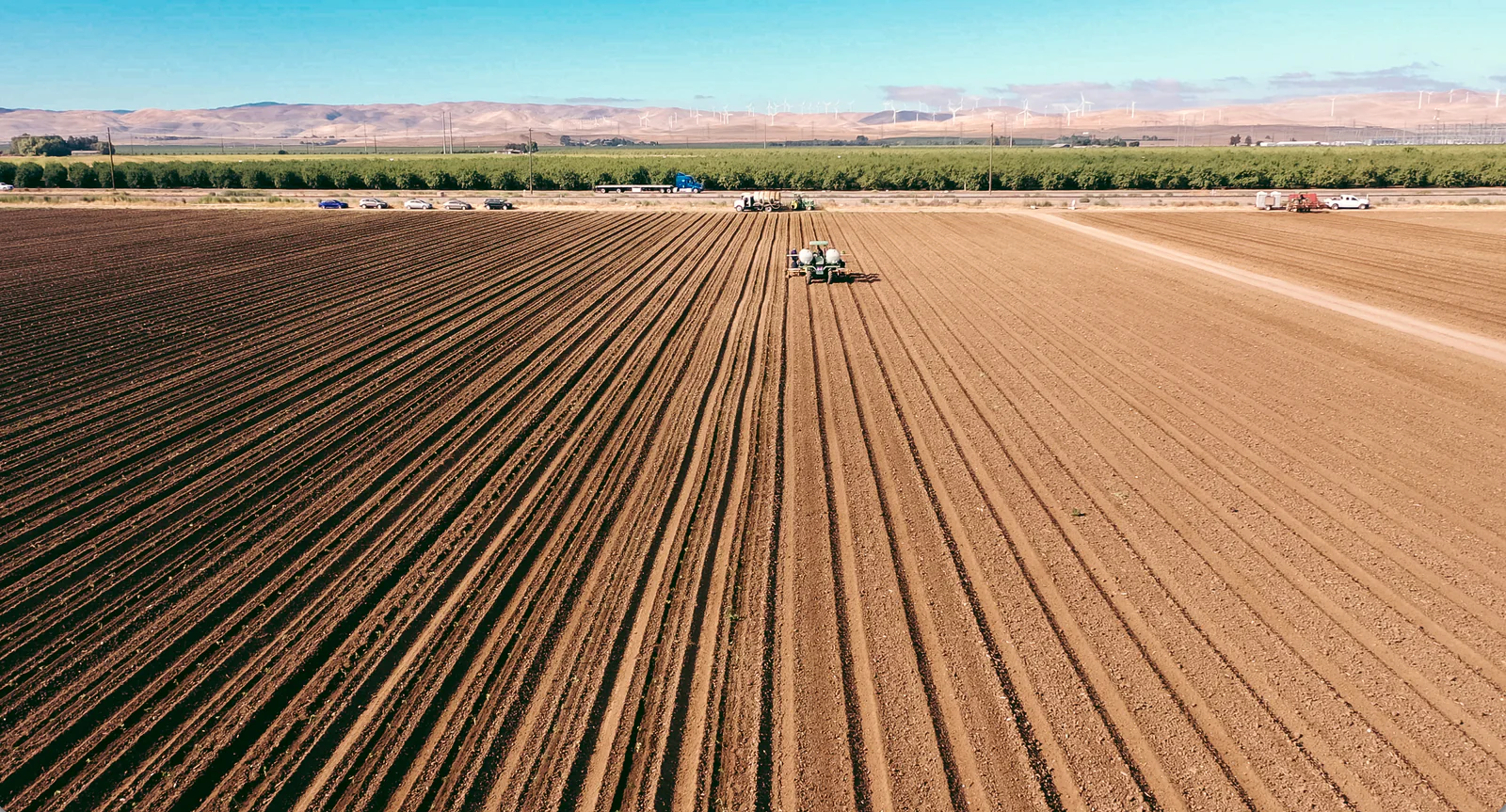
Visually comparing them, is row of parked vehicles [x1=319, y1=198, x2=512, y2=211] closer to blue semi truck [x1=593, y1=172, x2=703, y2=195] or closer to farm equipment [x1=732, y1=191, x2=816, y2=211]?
blue semi truck [x1=593, y1=172, x2=703, y2=195]

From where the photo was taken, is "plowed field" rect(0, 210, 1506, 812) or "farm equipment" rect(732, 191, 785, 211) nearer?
"plowed field" rect(0, 210, 1506, 812)

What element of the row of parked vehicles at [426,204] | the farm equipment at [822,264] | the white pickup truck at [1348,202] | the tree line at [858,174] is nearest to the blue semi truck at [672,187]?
the tree line at [858,174]

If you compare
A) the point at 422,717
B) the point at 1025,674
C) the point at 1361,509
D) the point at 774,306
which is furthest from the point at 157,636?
the point at 774,306

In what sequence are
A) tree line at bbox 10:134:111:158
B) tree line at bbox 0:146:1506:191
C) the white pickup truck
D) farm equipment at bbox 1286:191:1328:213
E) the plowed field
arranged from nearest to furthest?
the plowed field → farm equipment at bbox 1286:191:1328:213 → the white pickup truck → tree line at bbox 0:146:1506:191 → tree line at bbox 10:134:111:158

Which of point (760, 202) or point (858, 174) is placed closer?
point (760, 202)

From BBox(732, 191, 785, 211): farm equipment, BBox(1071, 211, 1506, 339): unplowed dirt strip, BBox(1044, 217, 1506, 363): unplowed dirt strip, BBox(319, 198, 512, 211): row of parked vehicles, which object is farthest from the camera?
BBox(319, 198, 512, 211): row of parked vehicles

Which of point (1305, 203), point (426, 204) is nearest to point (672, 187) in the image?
point (426, 204)

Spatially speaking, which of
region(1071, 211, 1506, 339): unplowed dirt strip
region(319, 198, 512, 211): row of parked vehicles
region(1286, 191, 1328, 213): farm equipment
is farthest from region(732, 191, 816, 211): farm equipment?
region(1286, 191, 1328, 213): farm equipment

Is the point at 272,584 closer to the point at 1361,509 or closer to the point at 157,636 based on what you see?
the point at 157,636

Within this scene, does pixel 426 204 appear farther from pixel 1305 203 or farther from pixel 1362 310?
pixel 1305 203
